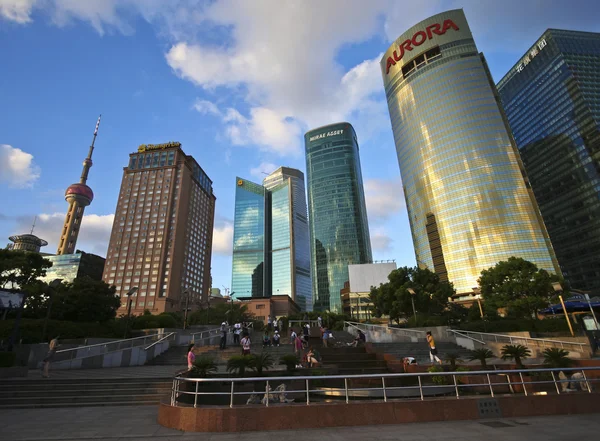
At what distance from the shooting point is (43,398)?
37.1 feet

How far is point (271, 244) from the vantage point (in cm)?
17300

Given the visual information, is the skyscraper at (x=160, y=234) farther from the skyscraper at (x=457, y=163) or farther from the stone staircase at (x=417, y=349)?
the stone staircase at (x=417, y=349)

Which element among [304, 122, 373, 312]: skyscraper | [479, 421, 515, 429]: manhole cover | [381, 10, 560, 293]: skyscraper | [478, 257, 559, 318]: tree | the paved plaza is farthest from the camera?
[304, 122, 373, 312]: skyscraper

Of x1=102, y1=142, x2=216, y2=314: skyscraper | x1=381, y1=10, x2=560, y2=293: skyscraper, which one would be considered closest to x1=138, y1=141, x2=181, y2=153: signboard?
x1=102, y1=142, x2=216, y2=314: skyscraper

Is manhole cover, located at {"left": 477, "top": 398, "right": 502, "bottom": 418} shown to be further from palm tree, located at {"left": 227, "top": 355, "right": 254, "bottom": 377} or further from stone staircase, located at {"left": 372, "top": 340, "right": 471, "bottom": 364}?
stone staircase, located at {"left": 372, "top": 340, "right": 471, "bottom": 364}

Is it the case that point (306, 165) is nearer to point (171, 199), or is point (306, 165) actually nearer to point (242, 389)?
point (171, 199)

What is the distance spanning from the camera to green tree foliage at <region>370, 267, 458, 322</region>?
135 ft

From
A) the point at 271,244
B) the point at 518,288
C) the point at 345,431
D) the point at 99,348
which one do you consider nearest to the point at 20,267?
the point at 99,348

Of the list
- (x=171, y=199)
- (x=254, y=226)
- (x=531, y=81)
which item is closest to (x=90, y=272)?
(x=171, y=199)

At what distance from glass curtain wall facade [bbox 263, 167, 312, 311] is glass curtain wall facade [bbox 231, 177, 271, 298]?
5.91 m

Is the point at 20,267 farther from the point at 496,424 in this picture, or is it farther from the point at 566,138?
the point at 566,138

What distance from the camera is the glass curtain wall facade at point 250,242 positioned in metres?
166

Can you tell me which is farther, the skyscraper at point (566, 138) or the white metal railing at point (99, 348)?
the skyscraper at point (566, 138)

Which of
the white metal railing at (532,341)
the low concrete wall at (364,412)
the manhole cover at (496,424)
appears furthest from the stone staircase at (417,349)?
the manhole cover at (496,424)
